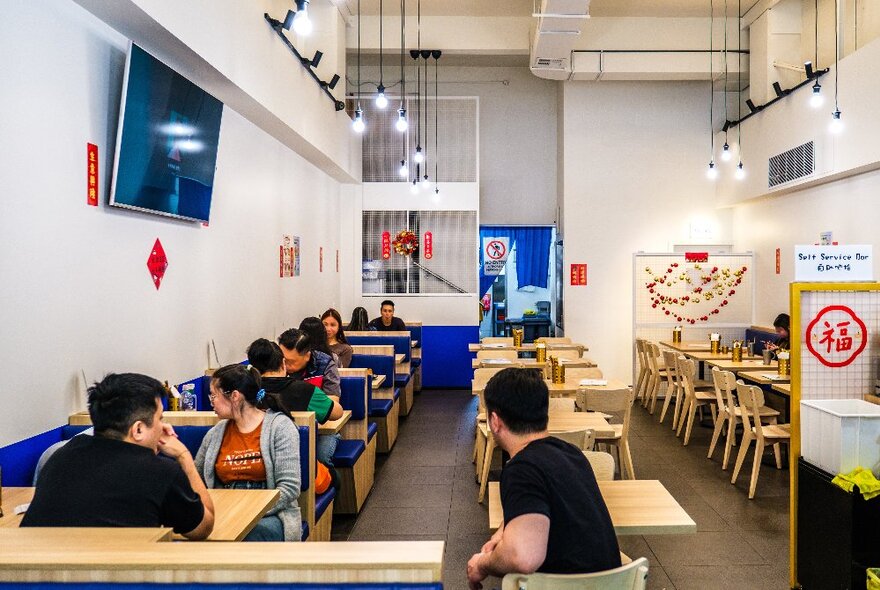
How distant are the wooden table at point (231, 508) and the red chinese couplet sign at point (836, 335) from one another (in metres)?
2.89

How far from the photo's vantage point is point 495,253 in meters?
12.0

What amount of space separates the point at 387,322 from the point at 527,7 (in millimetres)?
4617

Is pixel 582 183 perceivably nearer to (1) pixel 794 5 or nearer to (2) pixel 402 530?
(1) pixel 794 5

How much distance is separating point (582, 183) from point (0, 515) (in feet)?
30.6

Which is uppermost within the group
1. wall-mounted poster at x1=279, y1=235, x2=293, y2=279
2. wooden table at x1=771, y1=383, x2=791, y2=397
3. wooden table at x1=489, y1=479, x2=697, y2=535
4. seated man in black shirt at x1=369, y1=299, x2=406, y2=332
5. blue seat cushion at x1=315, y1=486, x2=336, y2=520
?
wall-mounted poster at x1=279, y1=235, x2=293, y2=279

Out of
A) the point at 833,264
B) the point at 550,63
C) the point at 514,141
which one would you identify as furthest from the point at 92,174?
the point at 514,141

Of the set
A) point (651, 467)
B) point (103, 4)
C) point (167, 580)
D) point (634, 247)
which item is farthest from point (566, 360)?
point (167, 580)

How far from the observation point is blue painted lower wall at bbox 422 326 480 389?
10.8 m

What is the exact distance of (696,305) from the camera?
10.3 meters

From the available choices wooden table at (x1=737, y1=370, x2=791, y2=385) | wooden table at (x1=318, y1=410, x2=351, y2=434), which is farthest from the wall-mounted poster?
wooden table at (x1=737, y1=370, x2=791, y2=385)

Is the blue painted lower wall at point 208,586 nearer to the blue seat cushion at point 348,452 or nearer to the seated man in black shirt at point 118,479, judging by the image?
the seated man in black shirt at point 118,479

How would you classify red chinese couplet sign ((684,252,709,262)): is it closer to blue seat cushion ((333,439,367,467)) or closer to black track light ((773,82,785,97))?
black track light ((773,82,785,97))

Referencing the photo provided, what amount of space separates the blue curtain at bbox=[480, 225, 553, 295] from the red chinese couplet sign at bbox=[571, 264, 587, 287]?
1.18 metres

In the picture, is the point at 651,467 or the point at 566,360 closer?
the point at 651,467
